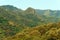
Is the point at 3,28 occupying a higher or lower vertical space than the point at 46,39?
lower

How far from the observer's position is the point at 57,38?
75.2 meters

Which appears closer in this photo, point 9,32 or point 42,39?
point 42,39

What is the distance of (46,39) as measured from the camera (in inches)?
3039

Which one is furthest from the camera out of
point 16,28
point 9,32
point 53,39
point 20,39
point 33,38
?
point 16,28

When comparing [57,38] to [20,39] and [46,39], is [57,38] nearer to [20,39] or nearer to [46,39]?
[46,39]

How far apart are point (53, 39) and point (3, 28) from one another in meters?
118

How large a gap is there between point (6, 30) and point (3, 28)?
7788 mm

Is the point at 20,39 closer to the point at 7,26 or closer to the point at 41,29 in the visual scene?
the point at 41,29

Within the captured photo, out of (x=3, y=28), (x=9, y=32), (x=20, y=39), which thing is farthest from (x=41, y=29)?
(x=3, y=28)

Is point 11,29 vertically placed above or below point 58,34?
below

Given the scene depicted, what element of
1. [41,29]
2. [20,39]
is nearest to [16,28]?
[41,29]

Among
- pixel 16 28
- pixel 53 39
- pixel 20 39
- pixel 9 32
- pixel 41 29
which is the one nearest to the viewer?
pixel 53 39

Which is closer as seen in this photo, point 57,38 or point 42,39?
point 57,38

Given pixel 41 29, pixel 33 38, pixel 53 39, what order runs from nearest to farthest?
pixel 53 39, pixel 33 38, pixel 41 29
